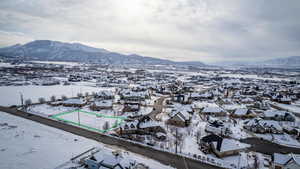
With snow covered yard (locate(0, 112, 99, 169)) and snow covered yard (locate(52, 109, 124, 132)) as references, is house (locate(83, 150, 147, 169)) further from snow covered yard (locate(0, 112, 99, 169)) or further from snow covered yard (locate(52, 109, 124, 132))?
snow covered yard (locate(52, 109, 124, 132))

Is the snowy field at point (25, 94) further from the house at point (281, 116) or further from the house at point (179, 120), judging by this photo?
the house at point (281, 116)

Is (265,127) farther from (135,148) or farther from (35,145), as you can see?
(35,145)

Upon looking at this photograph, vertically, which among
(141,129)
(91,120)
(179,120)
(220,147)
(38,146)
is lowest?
(38,146)

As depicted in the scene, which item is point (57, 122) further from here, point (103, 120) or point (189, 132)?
point (189, 132)

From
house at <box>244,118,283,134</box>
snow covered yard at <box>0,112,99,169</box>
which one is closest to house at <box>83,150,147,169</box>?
snow covered yard at <box>0,112,99,169</box>

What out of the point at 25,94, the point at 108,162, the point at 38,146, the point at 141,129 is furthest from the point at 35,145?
the point at 25,94

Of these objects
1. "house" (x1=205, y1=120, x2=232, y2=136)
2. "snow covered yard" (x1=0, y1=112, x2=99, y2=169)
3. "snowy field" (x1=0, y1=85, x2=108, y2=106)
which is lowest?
"snow covered yard" (x1=0, y1=112, x2=99, y2=169)

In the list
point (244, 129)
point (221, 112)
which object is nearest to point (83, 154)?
point (244, 129)

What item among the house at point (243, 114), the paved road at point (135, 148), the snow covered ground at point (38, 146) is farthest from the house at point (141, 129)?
the house at point (243, 114)
